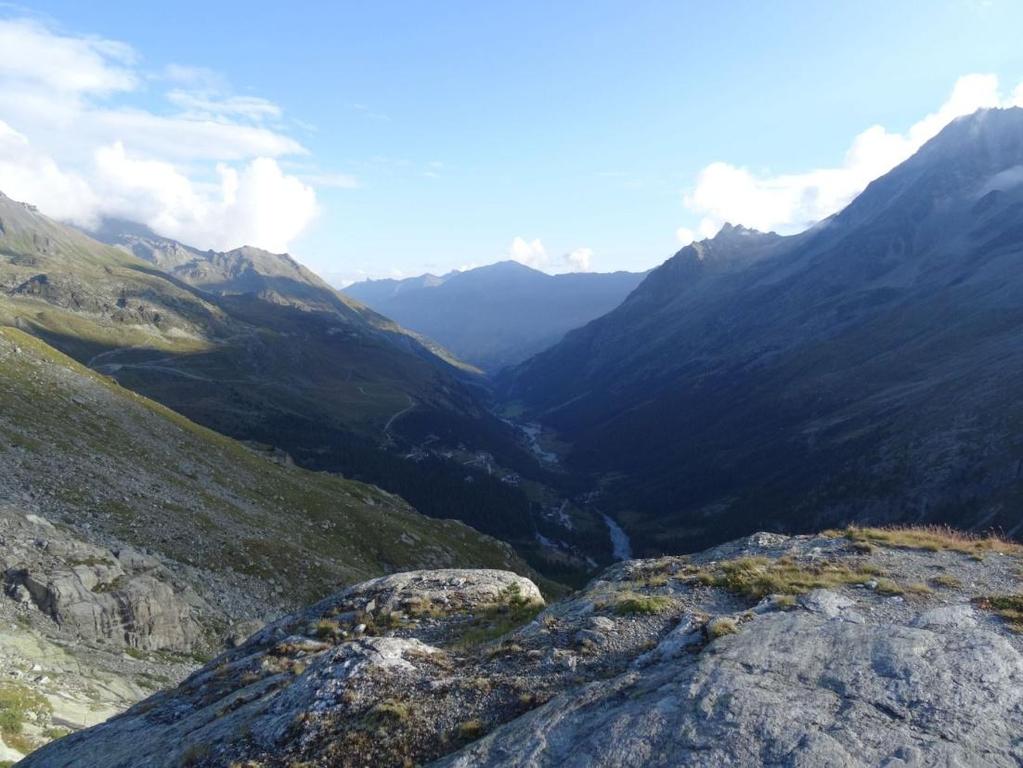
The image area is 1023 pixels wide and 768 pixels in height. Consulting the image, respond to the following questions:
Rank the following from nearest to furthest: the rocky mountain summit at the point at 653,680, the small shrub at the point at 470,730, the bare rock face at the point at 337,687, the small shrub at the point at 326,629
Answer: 1. the rocky mountain summit at the point at 653,680
2. the small shrub at the point at 470,730
3. the bare rock face at the point at 337,687
4. the small shrub at the point at 326,629

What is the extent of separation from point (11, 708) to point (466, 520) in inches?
6786

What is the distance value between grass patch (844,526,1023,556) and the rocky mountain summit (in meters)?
0.16

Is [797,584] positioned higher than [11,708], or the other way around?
Result: [11,708]

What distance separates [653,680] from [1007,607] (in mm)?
10473

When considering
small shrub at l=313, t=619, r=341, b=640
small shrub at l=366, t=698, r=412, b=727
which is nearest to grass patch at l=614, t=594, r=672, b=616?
small shrub at l=366, t=698, r=412, b=727

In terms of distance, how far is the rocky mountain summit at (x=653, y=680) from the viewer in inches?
508

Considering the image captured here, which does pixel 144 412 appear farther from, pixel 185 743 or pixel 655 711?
pixel 655 711

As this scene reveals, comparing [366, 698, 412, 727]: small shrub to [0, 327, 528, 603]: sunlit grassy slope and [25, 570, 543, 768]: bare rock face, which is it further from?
[0, 327, 528, 603]: sunlit grassy slope

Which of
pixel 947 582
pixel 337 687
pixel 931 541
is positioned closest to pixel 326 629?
pixel 337 687

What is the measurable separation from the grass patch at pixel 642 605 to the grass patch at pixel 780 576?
2.78 metres

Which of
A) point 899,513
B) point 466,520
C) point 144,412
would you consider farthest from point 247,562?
point 899,513

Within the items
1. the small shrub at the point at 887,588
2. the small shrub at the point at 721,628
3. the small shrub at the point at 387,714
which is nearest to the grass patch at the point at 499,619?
the small shrub at the point at 387,714

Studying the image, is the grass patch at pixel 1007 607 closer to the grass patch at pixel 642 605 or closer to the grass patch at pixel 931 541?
the grass patch at pixel 931 541

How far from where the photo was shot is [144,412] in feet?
269
